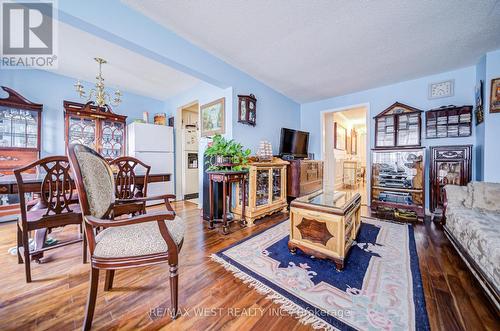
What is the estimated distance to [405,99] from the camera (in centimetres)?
345

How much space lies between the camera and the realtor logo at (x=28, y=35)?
1.73 meters

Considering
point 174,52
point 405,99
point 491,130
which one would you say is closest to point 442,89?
point 405,99

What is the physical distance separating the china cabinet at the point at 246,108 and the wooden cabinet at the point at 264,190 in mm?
849

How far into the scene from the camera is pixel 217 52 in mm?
2576

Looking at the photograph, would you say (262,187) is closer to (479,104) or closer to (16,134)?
(479,104)

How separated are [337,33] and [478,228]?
237cm

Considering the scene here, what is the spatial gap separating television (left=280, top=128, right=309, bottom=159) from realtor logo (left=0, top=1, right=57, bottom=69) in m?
3.41

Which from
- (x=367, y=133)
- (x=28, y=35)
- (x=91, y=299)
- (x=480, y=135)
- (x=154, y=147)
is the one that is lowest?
(x=91, y=299)

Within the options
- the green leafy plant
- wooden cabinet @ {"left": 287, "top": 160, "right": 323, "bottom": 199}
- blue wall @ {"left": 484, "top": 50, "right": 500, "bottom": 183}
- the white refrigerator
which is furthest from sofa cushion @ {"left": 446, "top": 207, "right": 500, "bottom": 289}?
the white refrigerator

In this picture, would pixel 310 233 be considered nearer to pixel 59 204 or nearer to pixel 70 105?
pixel 59 204

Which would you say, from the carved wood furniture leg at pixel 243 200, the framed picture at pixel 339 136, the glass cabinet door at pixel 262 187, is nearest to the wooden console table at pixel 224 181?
the carved wood furniture leg at pixel 243 200

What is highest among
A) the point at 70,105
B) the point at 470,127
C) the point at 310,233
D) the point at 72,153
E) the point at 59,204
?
the point at 70,105

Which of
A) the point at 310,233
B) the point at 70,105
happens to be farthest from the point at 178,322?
the point at 70,105

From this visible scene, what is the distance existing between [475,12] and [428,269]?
8.56 ft
